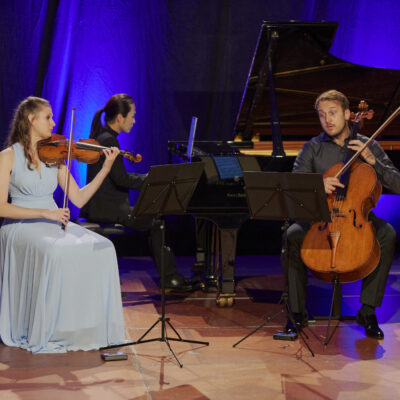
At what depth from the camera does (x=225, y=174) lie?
4512mm

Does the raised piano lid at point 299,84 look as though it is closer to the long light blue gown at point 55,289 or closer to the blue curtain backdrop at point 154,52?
the blue curtain backdrop at point 154,52

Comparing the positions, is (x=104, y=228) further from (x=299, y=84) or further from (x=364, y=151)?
(x=364, y=151)

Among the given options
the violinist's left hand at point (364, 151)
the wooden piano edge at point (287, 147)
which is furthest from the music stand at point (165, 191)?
the wooden piano edge at point (287, 147)

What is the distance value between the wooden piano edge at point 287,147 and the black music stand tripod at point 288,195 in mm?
1652

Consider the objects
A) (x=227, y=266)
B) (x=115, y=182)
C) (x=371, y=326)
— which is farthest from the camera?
(x=115, y=182)

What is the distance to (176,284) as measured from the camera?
16.7 feet

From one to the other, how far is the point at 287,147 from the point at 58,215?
237 centimetres

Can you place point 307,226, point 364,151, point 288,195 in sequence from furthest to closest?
point 307,226 < point 364,151 < point 288,195

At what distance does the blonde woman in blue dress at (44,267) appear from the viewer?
3559 millimetres

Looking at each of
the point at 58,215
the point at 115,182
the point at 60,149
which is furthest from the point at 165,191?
the point at 115,182

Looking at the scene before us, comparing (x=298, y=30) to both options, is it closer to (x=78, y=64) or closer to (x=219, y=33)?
(x=219, y=33)

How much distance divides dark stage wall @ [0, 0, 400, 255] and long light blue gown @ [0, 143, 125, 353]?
8.62ft

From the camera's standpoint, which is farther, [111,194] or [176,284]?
[176,284]

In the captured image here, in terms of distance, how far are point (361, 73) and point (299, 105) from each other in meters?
0.55
